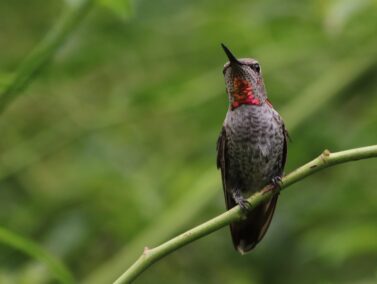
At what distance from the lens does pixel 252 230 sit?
4199mm

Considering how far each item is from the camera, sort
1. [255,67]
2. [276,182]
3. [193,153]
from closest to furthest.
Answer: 1. [276,182]
2. [255,67]
3. [193,153]

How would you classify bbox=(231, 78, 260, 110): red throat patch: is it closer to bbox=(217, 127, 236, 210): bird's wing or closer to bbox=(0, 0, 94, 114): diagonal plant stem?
bbox=(217, 127, 236, 210): bird's wing

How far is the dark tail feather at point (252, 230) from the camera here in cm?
414

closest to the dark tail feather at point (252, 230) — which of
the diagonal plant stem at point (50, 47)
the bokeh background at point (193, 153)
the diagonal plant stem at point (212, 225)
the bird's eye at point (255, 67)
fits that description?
the bokeh background at point (193, 153)

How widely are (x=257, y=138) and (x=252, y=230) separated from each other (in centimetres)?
41

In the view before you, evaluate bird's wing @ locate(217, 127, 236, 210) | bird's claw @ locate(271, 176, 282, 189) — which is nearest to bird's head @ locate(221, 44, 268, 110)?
bird's wing @ locate(217, 127, 236, 210)

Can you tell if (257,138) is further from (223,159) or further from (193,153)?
(193,153)

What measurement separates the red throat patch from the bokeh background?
47 centimetres

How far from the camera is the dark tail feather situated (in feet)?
13.6

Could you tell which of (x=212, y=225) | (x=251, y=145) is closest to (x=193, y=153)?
(x=251, y=145)

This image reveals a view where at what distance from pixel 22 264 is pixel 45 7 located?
239 cm

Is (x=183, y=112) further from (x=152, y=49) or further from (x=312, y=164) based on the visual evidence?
(x=312, y=164)

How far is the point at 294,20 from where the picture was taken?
4.99 m

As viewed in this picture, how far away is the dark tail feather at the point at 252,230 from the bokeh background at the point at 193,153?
434 mm
